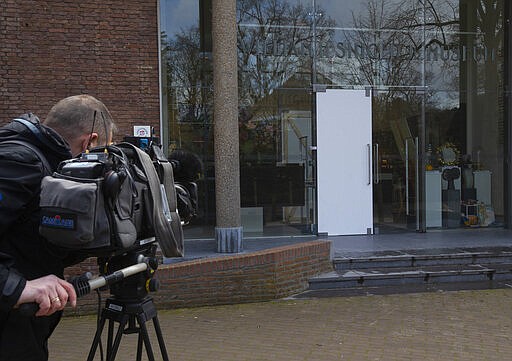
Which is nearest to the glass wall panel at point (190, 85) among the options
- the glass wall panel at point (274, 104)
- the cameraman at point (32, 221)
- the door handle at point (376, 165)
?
the glass wall panel at point (274, 104)

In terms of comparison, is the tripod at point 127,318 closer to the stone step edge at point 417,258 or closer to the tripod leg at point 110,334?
the tripod leg at point 110,334

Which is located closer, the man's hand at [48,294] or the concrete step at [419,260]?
the man's hand at [48,294]

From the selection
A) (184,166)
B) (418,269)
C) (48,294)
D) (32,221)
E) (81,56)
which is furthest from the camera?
(418,269)

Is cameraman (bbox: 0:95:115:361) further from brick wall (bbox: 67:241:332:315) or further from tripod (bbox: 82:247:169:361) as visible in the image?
brick wall (bbox: 67:241:332:315)

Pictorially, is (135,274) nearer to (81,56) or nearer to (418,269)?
(81,56)

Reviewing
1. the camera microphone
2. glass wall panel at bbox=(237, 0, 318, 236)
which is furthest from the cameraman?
glass wall panel at bbox=(237, 0, 318, 236)

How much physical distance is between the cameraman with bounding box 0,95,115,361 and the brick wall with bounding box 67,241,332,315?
4.10m

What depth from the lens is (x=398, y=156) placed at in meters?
10.8

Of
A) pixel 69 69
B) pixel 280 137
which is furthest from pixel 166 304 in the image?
pixel 280 137

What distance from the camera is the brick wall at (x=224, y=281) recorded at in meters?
6.22

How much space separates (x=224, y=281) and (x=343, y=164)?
14.6ft

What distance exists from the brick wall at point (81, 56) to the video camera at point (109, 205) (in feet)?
16.4

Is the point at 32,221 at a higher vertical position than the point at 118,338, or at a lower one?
higher

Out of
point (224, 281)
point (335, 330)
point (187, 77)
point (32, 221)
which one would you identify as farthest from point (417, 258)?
point (32, 221)
